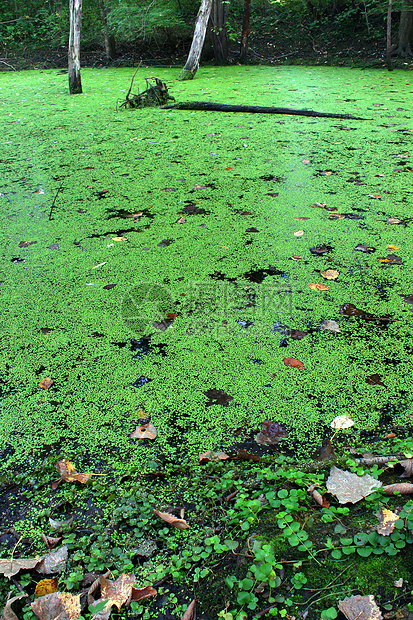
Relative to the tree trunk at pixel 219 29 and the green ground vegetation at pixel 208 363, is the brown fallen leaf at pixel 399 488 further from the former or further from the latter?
the tree trunk at pixel 219 29

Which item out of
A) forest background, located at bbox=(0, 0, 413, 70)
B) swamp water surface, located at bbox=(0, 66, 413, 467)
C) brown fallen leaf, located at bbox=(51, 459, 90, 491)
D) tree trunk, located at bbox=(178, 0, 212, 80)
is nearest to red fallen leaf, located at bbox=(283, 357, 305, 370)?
swamp water surface, located at bbox=(0, 66, 413, 467)

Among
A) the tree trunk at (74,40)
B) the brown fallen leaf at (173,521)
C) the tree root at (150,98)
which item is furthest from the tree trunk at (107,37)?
the brown fallen leaf at (173,521)

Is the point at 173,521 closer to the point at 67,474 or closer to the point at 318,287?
the point at 67,474

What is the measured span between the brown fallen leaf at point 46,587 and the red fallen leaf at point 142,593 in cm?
17

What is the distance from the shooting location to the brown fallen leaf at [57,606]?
0.88 metres

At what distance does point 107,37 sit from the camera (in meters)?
11.1

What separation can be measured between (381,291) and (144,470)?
1.35 meters

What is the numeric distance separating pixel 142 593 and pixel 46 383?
0.82 m

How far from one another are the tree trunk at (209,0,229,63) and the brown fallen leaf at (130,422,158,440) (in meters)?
10.7

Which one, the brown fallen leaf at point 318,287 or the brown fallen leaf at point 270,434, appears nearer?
the brown fallen leaf at point 270,434

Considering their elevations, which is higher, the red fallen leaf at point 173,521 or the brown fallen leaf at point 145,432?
the brown fallen leaf at point 145,432

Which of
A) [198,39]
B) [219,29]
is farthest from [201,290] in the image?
[219,29]

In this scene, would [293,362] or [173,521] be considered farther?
[293,362]

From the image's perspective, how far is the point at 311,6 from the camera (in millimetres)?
12945
